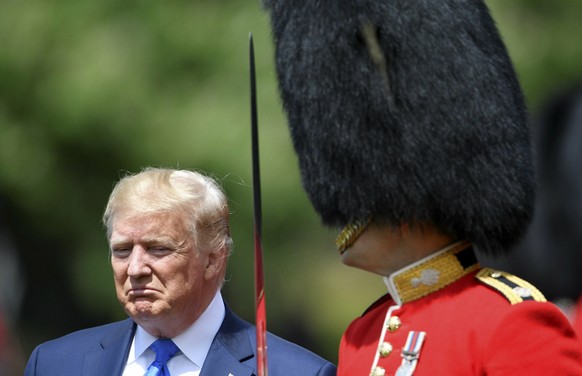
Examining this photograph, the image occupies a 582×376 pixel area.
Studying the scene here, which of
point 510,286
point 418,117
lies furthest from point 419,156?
point 510,286

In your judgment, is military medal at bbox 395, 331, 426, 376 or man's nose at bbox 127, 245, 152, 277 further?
man's nose at bbox 127, 245, 152, 277

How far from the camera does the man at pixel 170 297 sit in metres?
4.66

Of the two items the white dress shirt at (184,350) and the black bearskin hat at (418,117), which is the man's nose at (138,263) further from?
the black bearskin hat at (418,117)

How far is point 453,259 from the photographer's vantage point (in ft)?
13.7

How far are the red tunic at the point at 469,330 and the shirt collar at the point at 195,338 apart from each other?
0.54m

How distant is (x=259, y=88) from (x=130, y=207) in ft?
12.3

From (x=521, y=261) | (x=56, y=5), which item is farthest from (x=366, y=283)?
(x=521, y=261)

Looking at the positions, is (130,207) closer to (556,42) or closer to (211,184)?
(211,184)

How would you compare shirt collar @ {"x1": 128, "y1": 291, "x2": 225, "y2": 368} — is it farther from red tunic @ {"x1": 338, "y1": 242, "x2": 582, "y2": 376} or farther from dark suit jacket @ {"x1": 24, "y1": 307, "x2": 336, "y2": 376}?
red tunic @ {"x1": 338, "y1": 242, "x2": 582, "y2": 376}

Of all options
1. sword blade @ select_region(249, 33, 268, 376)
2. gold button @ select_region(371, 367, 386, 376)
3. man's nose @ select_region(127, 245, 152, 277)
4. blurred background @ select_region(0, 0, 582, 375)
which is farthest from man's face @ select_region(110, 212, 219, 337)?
blurred background @ select_region(0, 0, 582, 375)

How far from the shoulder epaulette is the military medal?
0.22 meters

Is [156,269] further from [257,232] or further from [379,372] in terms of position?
[379,372]

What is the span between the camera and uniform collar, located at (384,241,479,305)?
416 centimetres

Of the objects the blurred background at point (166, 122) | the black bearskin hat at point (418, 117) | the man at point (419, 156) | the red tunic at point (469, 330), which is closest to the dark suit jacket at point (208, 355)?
the red tunic at point (469, 330)
